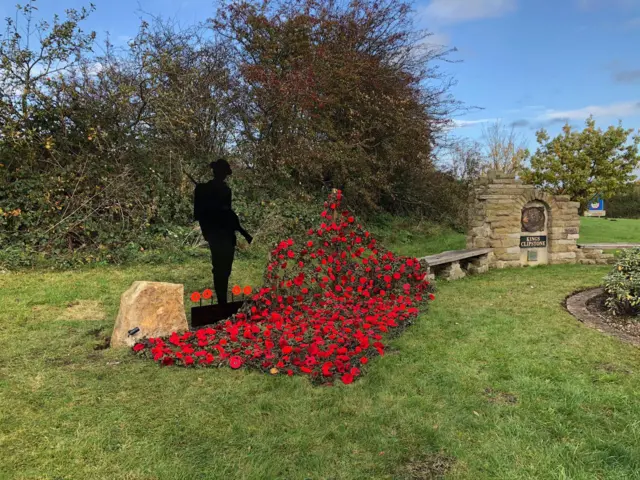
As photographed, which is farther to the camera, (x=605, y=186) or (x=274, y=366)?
(x=605, y=186)

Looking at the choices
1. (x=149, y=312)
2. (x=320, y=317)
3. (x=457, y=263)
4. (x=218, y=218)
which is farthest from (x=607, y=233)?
(x=149, y=312)

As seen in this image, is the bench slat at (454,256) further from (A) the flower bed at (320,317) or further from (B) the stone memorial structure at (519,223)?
(A) the flower bed at (320,317)

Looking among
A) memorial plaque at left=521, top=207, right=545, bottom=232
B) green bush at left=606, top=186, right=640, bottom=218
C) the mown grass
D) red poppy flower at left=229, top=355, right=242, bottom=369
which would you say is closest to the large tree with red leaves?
the mown grass

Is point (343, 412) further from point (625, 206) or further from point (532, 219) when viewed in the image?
point (625, 206)

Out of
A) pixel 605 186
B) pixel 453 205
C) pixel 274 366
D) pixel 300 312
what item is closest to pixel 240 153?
pixel 300 312

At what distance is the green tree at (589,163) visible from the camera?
17.5 m

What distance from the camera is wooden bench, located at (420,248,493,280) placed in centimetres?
707

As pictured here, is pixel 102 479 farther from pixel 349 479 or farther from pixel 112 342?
pixel 112 342

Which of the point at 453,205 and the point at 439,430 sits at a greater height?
the point at 453,205

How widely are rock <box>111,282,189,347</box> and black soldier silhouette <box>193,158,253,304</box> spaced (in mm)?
661

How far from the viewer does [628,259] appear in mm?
5188

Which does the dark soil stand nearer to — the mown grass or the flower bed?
the flower bed

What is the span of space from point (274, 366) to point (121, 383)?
1.17m

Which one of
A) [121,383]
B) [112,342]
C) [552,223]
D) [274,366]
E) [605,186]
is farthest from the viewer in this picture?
[605,186]
